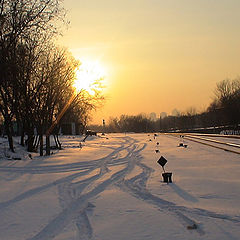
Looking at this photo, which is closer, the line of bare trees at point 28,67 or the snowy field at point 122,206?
the snowy field at point 122,206

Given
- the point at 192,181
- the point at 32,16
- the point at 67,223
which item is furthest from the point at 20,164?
the point at 67,223

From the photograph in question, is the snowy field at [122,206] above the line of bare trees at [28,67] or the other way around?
the other way around

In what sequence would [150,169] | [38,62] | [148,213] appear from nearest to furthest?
[148,213]
[150,169]
[38,62]

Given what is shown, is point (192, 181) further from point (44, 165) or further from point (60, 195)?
point (44, 165)

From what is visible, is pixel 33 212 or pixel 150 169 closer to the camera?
pixel 33 212

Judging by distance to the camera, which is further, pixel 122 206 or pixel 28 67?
pixel 28 67

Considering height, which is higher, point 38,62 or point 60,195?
point 38,62

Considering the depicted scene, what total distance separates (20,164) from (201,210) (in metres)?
12.1

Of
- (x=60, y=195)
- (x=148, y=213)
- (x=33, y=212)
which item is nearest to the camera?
(x=148, y=213)

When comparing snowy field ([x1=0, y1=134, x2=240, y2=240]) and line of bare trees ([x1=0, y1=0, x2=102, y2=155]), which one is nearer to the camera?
snowy field ([x1=0, y1=134, x2=240, y2=240])

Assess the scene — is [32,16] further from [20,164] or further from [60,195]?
[60,195]

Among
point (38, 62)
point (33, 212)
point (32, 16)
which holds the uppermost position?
point (32, 16)

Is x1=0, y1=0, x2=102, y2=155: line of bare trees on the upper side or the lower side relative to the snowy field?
upper

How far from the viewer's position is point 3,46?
1803cm
